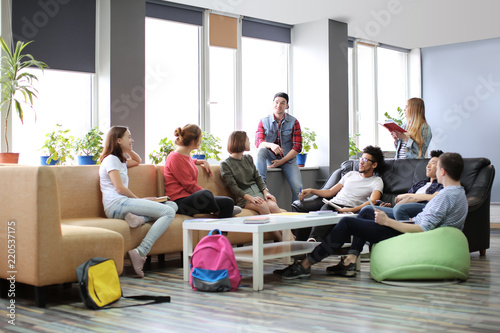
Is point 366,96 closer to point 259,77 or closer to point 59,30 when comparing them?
point 259,77

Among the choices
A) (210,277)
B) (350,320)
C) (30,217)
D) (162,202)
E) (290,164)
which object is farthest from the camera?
(290,164)

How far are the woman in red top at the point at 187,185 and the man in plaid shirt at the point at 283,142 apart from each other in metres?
1.66

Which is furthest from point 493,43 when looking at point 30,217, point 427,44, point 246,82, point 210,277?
point 30,217

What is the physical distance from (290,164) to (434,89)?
487 centimetres

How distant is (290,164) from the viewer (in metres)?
7.16

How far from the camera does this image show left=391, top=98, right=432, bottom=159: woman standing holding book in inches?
237

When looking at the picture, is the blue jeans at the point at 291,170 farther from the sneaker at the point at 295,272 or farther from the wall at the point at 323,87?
the sneaker at the point at 295,272

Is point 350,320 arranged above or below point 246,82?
below

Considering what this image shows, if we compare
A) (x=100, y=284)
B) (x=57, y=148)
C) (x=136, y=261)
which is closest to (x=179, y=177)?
(x=136, y=261)

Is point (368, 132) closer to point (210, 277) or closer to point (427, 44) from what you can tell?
point (427, 44)

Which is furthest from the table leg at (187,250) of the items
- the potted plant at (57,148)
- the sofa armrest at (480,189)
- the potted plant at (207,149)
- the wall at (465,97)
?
the wall at (465,97)

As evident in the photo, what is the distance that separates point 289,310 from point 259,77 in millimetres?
5547

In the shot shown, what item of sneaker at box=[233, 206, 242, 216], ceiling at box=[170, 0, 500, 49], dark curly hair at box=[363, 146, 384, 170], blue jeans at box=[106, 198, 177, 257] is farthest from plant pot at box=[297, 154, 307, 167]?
blue jeans at box=[106, 198, 177, 257]

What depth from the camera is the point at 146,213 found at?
4844 mm
